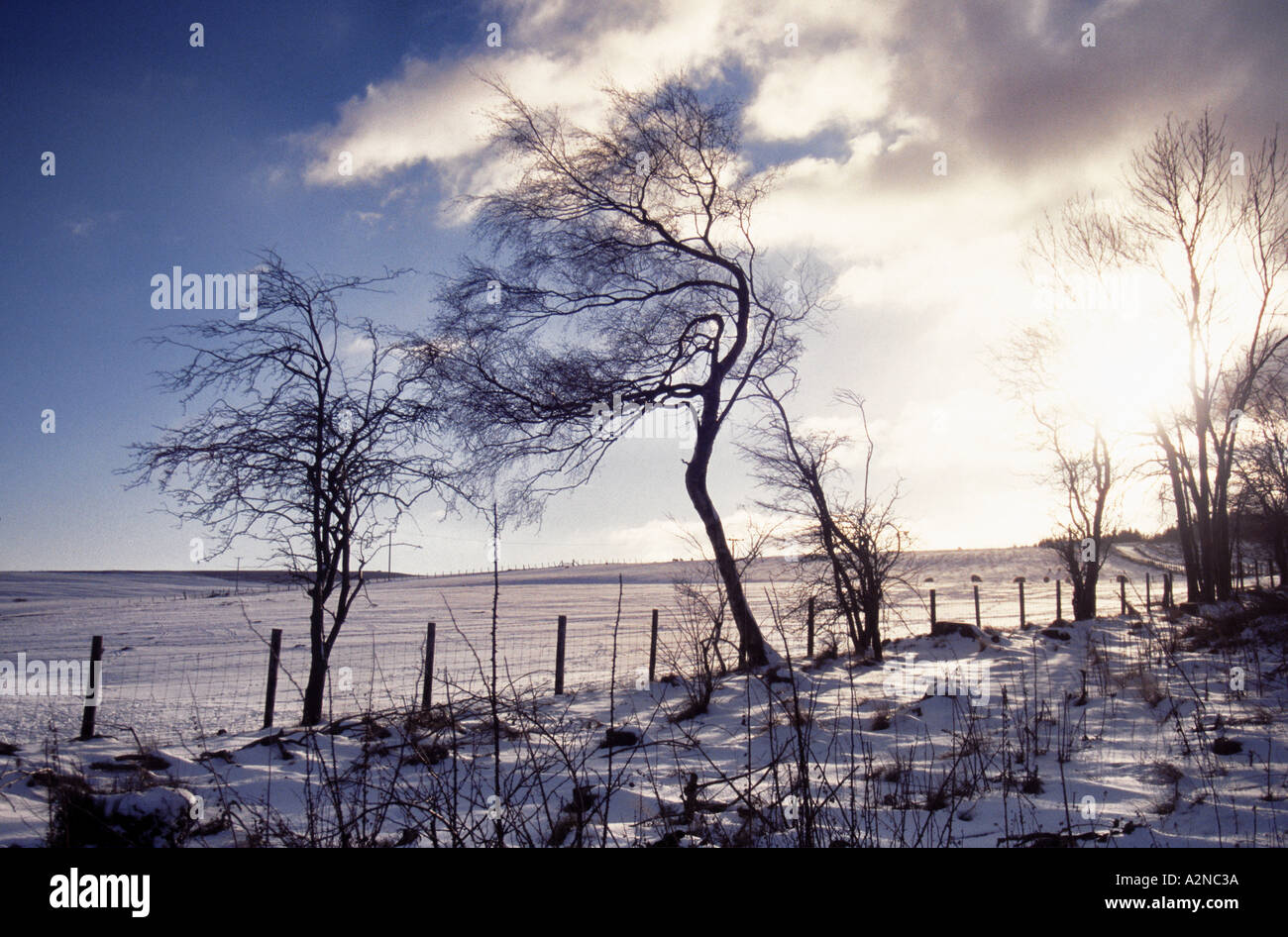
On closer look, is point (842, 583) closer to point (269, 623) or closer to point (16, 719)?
point (16, 719)

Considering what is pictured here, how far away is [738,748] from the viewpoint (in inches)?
269

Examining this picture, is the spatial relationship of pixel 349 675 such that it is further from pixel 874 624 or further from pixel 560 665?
pixel 874 624

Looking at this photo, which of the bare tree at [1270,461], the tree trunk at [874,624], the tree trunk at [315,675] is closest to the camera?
the tree trunk at [315,675]

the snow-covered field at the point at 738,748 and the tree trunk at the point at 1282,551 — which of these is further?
the tree trunk at the point at 1282,551

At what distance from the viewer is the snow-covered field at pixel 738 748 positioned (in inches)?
132

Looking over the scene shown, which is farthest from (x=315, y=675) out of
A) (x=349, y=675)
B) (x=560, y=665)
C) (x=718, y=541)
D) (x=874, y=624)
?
(x=874, y=624)

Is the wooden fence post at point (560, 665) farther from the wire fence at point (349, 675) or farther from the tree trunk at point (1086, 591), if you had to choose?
the tree trunk at point (1086, 591)

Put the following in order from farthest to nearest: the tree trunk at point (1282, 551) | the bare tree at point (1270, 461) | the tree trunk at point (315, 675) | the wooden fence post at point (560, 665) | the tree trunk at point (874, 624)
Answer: the tree trunk at point (1282, 551)
the bare tree at point (1270, 461)
the tree trunk at point (874, 624)
the wooden fence post at point (560, 665)
the tree trunk at point (315, 675)

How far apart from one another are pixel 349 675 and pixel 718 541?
8305mm

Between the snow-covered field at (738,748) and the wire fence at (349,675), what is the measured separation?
0.12 meters

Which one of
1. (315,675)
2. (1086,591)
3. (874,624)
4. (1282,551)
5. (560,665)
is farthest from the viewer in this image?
(1282,551)

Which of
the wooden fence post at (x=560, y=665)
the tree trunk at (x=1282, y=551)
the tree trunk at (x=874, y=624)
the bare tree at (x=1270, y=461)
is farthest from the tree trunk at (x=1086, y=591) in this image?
the wooden fence post at (x=560, y=665)
